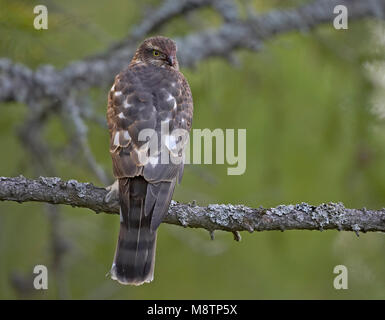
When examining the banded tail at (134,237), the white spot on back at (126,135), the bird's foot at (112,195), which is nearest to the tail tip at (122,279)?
the banded tail at (134,237)

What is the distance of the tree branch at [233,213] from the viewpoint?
3393 mm

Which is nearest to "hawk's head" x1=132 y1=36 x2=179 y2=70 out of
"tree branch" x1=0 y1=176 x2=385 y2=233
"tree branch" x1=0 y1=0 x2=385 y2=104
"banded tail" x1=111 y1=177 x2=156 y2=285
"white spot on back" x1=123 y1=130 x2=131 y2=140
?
"tree branch" x1=0 y1=0 x2=385 y2=104

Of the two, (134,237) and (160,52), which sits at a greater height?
(160,52)

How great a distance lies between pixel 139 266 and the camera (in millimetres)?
3855

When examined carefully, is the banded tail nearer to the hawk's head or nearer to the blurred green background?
the blurred green background

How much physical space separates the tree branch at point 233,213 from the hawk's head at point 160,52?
157 centimetres

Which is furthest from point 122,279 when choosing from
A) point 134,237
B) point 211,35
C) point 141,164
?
point 211,35

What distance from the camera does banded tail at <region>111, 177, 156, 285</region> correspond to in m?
3.73

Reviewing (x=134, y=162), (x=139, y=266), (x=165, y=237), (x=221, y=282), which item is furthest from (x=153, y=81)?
(x=221, y=282)

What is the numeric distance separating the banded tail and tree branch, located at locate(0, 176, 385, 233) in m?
0.19

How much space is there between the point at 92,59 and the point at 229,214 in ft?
7.82

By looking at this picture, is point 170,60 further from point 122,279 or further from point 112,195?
point 122,279

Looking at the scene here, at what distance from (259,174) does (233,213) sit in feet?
7.17

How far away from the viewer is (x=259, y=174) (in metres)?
5.59
